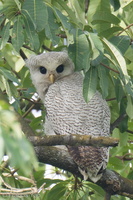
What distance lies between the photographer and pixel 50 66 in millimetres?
4852

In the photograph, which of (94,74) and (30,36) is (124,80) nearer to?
(94,74)

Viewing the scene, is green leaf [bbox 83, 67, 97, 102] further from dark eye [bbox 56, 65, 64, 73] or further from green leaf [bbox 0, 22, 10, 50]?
dark eye [bbox 56, 65, 64, 73]

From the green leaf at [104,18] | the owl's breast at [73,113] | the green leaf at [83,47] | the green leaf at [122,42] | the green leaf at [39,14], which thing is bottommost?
the owl's breast at [73,113]

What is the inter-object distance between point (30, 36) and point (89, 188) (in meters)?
1.51

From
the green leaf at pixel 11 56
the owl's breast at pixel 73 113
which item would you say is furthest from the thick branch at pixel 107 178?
the green leaf at pixel 11 56

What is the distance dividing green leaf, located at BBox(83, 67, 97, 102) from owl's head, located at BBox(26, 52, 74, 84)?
5.45 ft

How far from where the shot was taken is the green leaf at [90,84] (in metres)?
3.07

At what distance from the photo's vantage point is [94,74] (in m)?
3.09

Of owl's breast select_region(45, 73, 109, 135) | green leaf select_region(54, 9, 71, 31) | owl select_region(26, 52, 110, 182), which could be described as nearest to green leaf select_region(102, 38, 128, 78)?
green leaf select_region(54, 9, 71, 31)

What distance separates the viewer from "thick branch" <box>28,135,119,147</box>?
7.64 ft

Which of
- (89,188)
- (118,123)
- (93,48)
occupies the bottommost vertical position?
(89,188)

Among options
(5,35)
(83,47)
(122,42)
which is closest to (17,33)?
(5,35)

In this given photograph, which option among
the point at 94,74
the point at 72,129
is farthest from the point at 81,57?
the point at 72,129

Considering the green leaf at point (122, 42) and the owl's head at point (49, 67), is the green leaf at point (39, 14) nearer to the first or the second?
the green leaf at point (122, 42)
